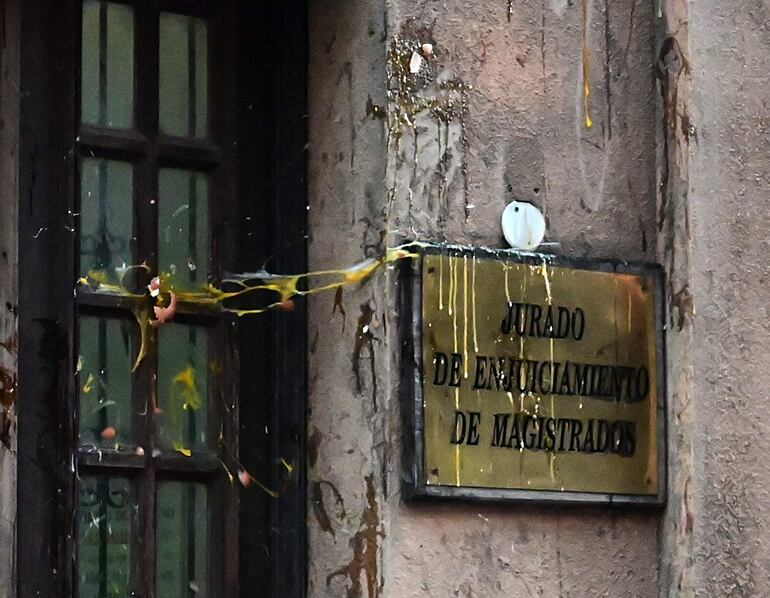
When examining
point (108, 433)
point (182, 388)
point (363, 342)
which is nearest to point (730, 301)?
point (363, 342)

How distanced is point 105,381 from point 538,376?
116 centimetres

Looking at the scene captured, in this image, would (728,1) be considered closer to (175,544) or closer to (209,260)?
(209,260)

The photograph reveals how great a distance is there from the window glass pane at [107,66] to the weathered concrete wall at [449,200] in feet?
1.73

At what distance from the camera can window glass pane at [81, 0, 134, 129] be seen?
5363mm

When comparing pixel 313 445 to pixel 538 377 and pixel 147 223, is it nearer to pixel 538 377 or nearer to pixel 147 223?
pixel 538 377

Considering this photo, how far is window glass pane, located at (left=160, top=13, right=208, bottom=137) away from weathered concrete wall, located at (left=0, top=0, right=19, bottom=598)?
0.43m

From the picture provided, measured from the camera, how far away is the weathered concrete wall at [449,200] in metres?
5.32

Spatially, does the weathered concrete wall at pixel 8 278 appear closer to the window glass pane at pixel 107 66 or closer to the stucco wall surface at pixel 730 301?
the window glass pane at pixel 107 66

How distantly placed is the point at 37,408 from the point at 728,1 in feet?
7.69

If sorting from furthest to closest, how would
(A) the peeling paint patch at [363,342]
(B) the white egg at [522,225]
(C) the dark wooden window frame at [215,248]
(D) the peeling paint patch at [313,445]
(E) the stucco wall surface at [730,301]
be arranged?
1. (E) the stucco wall surface at [730,301]
2. (B) the white egg at [522,225]
3. (D) the peeling paint patch at [313,445]
4. (A) the peeling paint patch at [363,342]
5. (C) the dark wooden window frame at [215,248]

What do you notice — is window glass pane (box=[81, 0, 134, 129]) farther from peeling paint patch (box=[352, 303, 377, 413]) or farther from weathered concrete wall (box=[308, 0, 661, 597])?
peeling paint patch (box=[352, 303, 377, 413])

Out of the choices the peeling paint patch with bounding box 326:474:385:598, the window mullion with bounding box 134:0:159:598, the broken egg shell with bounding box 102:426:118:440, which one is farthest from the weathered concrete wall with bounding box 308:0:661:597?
the broken egg shell with bounding box 102:426:118:440

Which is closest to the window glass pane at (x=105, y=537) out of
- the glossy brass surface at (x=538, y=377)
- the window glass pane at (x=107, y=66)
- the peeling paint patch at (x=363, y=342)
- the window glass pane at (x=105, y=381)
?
the window glass pane at (x=105, y=381)

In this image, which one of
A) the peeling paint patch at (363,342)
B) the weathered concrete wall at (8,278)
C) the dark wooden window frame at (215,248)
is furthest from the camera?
the peeling paint patch at (363,342)
